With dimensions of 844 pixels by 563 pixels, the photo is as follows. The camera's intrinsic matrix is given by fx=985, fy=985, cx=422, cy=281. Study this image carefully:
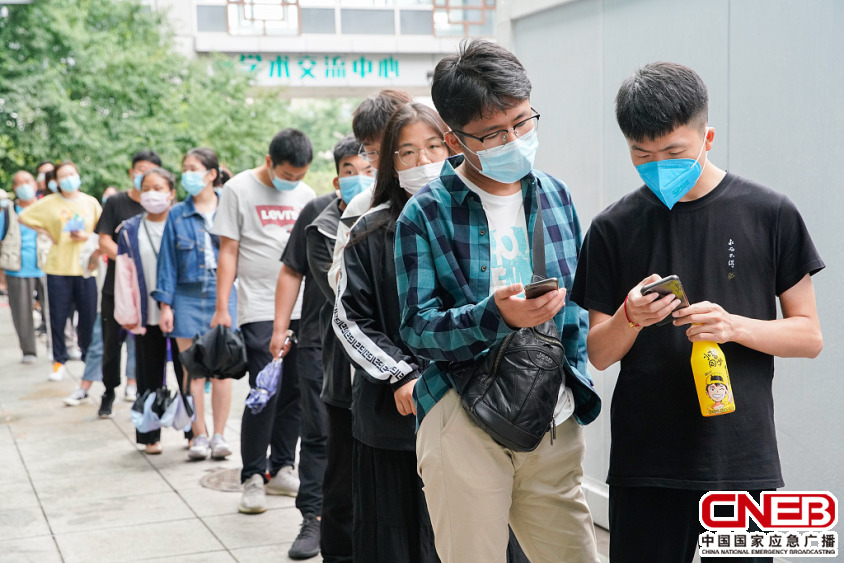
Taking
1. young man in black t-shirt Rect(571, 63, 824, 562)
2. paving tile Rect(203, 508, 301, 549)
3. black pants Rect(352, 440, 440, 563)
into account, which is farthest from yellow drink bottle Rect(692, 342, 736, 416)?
paving tile Rect(203, 508, 301, 549)

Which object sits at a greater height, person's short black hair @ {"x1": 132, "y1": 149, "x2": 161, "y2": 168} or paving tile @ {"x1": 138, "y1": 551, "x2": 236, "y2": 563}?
person's short black hair @ {"x1": 132, "y1": 149, "x2": 161, "y2": 168}

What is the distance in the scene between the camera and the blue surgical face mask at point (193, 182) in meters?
6.72

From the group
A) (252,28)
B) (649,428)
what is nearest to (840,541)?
(649,428)

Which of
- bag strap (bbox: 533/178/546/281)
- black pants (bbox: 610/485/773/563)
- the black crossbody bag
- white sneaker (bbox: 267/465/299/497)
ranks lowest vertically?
white sneaker (bbox: 267/465/299/497)

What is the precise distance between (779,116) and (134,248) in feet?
15.9

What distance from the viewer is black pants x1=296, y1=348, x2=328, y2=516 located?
16.0ft

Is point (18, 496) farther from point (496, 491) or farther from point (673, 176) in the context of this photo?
point (673, 176)

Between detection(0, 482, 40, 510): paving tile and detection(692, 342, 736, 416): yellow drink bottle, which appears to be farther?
detection(0, 482, 40, 510): paving tile

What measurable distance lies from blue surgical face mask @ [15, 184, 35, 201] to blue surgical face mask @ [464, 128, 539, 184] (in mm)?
10928

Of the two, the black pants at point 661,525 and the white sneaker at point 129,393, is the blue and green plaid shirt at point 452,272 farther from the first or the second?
the white sneaker at point 129,393

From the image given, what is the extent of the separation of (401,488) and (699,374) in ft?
4.46

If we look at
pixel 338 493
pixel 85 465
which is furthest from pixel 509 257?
pixel 85 465

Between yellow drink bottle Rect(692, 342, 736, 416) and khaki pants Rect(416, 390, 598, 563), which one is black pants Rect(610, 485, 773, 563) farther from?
yellow drink bottle Rect(692, 342, 736, 416)

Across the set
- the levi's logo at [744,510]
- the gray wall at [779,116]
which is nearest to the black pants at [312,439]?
the gray wall at [779,116]
